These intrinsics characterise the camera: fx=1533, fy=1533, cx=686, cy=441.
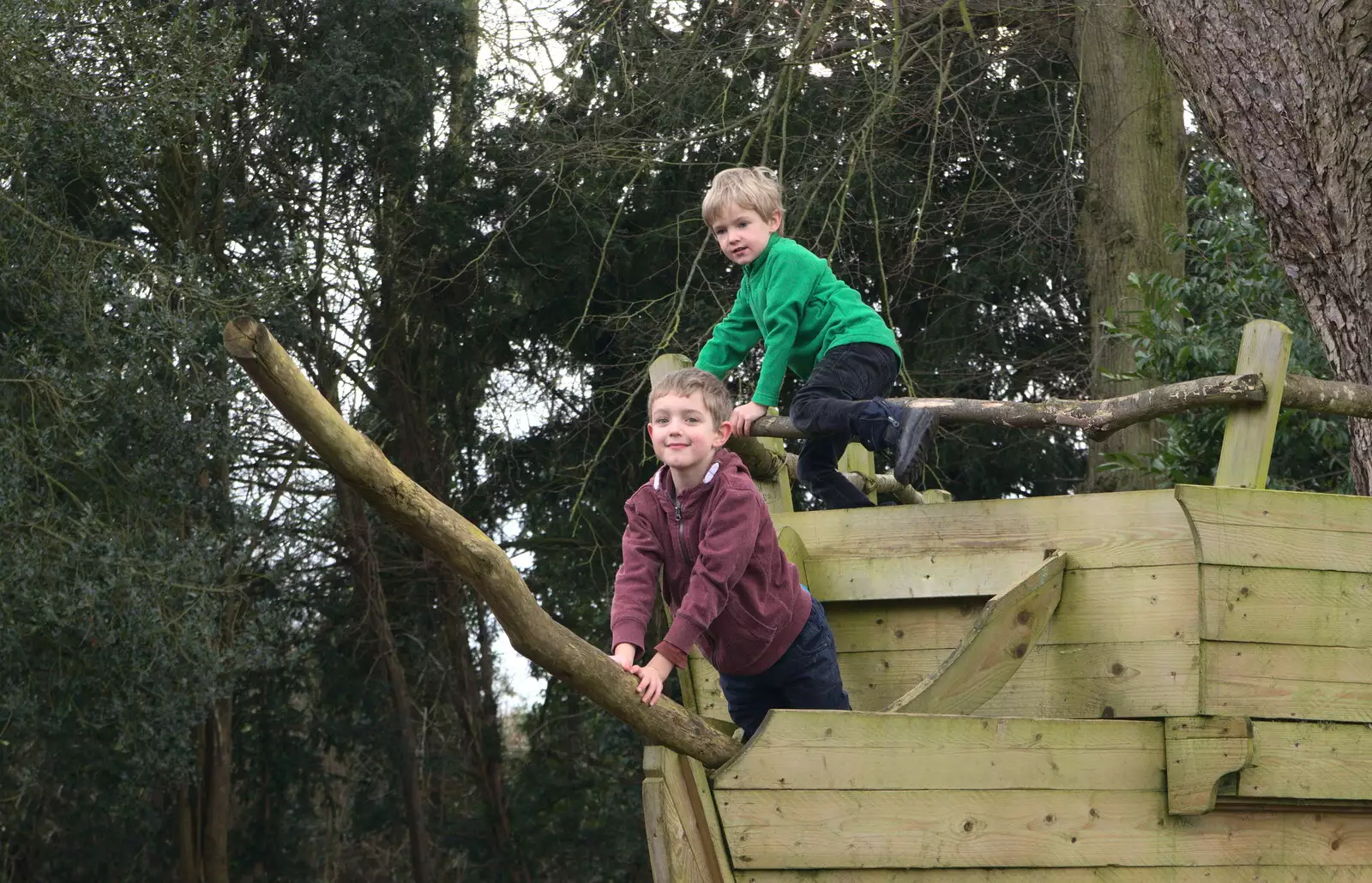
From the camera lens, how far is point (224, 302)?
8.26 m

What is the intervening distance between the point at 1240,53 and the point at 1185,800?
6.94 feet

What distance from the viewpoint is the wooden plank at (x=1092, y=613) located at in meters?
3.20

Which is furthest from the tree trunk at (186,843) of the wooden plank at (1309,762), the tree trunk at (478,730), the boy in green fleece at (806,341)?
the wooden plank at (1309,762)

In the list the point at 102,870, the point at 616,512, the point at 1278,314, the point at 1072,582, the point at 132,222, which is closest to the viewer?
the point at 1072,582

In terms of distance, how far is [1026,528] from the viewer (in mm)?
3488

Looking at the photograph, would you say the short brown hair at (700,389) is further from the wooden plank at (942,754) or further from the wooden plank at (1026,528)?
the wooden plank at (1026,528)

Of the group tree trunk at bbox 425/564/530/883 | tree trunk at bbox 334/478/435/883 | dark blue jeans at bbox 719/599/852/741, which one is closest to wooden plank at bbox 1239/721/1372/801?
dark blue jeans at bbox 719/599/852/741

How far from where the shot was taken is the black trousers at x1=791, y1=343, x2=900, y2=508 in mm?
3898

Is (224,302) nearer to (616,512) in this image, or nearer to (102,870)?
(616,512)

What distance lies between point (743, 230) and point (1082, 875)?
1.78 metres

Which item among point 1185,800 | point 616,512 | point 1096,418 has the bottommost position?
point 1185,800

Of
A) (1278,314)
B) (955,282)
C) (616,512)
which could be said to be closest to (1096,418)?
(1278,314)

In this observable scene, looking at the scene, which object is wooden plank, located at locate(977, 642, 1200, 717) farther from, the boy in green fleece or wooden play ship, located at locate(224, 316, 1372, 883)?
the boy in green fleece

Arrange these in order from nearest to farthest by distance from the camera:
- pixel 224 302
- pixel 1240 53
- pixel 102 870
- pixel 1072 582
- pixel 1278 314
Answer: pixel 1072 582 → pixel 1240 53 → pixel 1278 314 → pixel 224 302 → pixel 102 870
